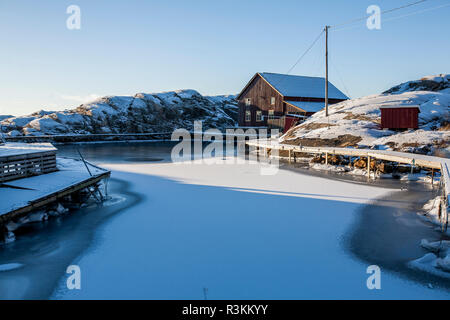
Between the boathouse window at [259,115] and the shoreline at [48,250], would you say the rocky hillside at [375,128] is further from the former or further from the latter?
the shoreline at [48,250]

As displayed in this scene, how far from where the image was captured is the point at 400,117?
26.4 metres

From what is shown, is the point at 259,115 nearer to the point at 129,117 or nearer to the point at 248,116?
the point at 248,116

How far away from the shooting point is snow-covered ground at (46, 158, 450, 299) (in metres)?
6.95

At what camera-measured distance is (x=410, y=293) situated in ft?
22.2

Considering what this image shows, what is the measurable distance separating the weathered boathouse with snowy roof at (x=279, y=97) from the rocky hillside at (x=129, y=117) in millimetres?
25158

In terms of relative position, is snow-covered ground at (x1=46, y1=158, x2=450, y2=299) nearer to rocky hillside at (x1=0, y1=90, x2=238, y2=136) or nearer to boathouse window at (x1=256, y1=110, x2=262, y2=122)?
boathouse window at (x1=256, y1=110, x2=262, y2=122)

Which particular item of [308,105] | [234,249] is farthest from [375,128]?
[234,249]

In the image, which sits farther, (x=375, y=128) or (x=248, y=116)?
(x=248, y=116)

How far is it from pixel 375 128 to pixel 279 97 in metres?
20.6

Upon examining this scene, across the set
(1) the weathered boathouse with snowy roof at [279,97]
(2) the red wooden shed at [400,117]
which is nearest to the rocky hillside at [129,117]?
(1) the weathered boathouse with snowy roof at [279,97]

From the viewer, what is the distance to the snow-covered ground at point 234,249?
695 cm

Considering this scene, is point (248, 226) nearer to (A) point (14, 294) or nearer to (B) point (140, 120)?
(A) point (14, 294)

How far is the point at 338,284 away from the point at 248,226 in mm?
Answer: 4180
